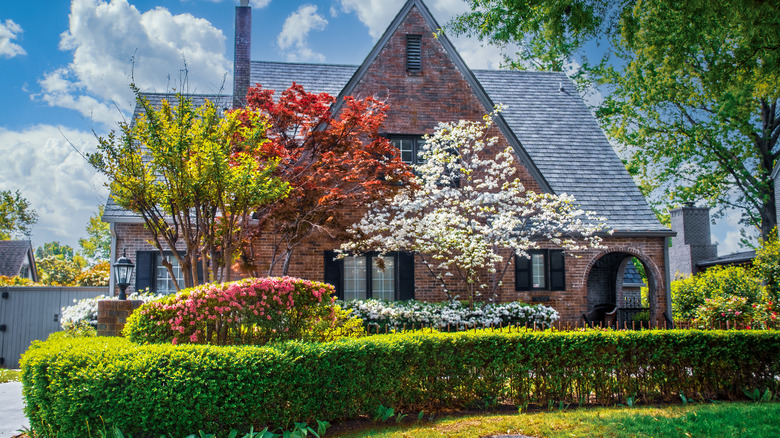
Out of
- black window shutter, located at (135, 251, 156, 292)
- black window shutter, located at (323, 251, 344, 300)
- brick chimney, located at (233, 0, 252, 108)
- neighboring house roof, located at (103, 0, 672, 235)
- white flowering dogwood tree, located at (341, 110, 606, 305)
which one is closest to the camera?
white flowering dogwood tree, located at (341, 110, 606, 305)

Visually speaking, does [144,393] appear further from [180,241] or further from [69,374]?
[180,241]

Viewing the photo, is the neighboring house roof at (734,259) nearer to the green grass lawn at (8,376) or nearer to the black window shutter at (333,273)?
the black window shutter at (333,273)

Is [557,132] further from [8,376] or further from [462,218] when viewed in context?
[8,376]

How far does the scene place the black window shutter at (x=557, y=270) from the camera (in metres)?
15.6

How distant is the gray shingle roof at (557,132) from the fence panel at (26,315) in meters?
6.94

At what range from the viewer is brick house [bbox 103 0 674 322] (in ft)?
47.8

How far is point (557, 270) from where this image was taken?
51.4 feet

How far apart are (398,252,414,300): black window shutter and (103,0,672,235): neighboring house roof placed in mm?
4046

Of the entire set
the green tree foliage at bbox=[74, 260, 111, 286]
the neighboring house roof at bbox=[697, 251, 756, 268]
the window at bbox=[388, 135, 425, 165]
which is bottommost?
the green tree foliage at bbox=[74, 260, 111, 286]

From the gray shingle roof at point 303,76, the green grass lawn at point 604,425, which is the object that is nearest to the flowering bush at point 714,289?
the green grass lawn at point 604,425

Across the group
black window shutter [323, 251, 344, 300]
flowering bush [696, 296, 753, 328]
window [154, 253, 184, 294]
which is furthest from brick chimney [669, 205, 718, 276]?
window [154, 253, 184, 294]

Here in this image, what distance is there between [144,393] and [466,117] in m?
11.7

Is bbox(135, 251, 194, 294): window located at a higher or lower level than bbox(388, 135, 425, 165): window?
lower

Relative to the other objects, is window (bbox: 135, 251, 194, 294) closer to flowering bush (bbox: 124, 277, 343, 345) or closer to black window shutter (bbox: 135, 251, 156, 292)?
black window shutter (bbox: 135, 251, 156, 292)
